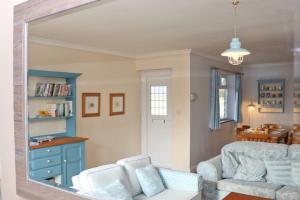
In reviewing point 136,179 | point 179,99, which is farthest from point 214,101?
point 136,179

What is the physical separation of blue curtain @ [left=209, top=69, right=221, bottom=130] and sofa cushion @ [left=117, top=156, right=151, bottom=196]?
48cm

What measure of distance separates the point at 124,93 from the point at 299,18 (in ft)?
3.79

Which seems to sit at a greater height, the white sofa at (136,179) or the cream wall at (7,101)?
the cream wall at (7,101)

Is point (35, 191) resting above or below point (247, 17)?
below

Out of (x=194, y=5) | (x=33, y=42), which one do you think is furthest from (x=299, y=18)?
(x=33, y=42)

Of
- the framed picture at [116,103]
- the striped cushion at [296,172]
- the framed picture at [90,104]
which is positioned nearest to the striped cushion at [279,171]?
the striped cushion at [296,172]

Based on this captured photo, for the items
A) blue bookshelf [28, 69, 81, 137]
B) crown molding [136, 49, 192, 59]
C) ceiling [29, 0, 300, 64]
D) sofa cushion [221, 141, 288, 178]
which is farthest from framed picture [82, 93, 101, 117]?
sofa cushion [221, 141, 288, 178]

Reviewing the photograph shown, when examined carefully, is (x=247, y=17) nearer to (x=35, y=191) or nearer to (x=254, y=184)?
(x=254, y=184)

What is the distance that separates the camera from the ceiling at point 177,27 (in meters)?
1.41

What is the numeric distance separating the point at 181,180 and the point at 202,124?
1.34 feet

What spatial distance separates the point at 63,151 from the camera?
6.06 feet

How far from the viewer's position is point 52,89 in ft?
5.96

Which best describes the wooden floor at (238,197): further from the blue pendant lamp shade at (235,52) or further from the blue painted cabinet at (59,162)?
the blue painted cabinet at (59,162)

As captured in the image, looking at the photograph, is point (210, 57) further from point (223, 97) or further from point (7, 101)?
point (7, 101)
